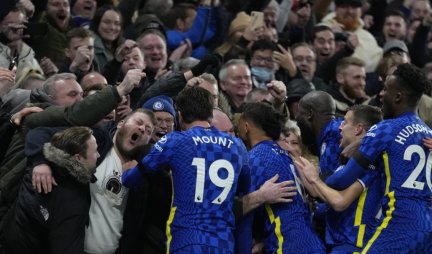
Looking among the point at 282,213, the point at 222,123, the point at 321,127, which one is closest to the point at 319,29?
the point at 321,127

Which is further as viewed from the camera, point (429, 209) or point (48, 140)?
point (48, 140)

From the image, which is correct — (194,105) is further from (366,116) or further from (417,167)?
(417,167)

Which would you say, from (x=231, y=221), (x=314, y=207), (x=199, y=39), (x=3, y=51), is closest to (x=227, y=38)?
(x=199, y=39)

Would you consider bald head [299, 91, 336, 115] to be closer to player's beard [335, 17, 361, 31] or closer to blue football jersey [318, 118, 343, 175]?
blue football jersey [318, 118, 343, 175]

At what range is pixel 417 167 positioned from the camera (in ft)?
26.7

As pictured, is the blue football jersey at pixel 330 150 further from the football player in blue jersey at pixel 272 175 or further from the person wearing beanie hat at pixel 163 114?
the person wearing beanie hat at pixel 163 114

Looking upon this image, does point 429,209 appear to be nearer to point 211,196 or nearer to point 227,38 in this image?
point 211,196

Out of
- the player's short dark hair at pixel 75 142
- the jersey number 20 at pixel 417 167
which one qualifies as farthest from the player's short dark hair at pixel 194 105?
the jersey number 20 at pixel 417 167

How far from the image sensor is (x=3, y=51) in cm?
1141

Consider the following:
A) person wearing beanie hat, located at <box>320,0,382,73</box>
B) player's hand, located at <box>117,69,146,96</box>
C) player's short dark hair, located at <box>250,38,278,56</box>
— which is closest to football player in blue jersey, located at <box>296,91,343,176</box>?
player's hand, located at <box>117,69,146,96</box>

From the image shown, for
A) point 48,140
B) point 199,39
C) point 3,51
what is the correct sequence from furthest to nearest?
point 199,39 → point 3,51 → point 48,140

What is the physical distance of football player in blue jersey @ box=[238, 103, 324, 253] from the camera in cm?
841

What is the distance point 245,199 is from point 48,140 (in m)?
1.79

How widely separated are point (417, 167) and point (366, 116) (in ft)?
2.64
